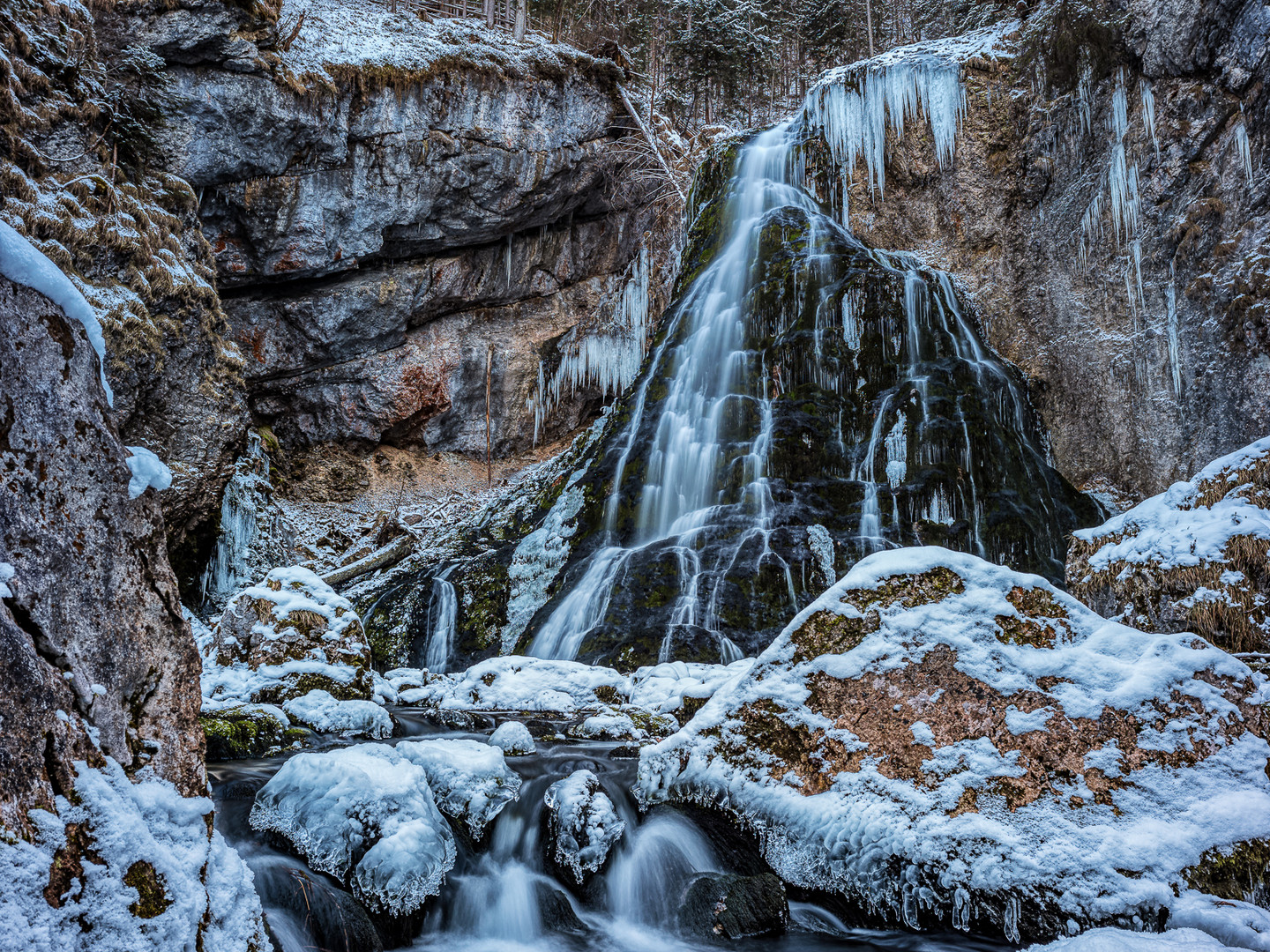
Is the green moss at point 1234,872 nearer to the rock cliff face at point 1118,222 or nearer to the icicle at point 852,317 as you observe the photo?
the rock cliff face at point 1118,222

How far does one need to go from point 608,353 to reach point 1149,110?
11.1m

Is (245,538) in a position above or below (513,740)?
above

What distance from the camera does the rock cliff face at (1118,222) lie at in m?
8.51

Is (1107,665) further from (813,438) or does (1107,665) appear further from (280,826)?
(813,438)

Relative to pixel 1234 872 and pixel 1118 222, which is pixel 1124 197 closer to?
pixel 1118 222

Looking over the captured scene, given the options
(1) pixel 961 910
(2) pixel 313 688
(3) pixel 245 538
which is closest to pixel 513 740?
(2) pixel 313 688

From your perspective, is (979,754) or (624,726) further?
→ (624,726)

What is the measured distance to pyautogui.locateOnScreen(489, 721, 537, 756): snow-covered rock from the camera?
4.85m

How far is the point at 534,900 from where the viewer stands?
3514 millimetres

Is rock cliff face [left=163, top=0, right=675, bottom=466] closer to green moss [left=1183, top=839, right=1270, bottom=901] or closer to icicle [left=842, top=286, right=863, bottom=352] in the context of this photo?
icicle [left=842, top=286, right=863, bottom=352]

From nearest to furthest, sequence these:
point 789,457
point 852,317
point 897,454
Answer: point 897,454
point 789,457
point 852,317

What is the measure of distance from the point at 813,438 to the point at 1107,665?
7051 millimetres

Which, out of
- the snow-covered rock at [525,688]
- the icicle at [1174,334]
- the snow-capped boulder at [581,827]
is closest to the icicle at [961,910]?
the snow-capped boulder at [581,827]

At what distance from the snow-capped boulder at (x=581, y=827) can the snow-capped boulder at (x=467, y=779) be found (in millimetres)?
315
